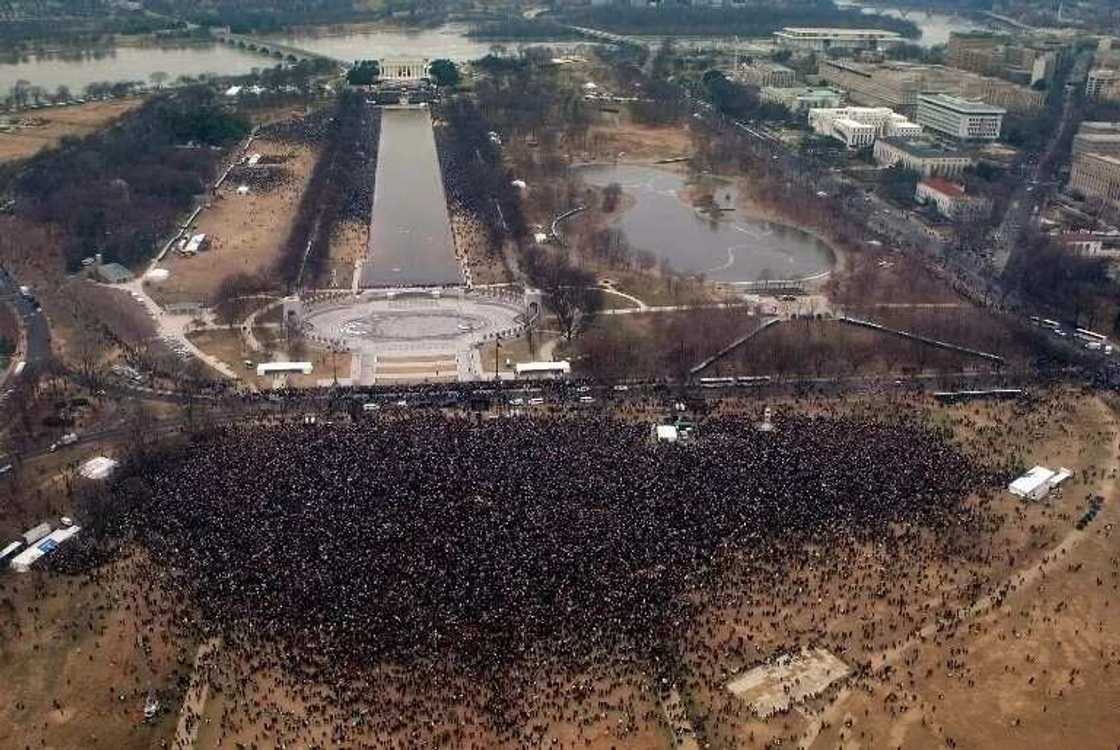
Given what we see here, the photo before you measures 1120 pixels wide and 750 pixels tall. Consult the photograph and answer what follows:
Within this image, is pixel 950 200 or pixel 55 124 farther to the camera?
pixel 55 124

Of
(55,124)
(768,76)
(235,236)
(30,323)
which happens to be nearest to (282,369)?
(30,323)

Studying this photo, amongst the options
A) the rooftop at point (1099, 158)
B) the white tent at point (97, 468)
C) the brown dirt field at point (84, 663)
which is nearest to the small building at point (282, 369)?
the white tent at point (97, 468)

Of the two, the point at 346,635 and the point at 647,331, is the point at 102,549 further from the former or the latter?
the point at 647,331

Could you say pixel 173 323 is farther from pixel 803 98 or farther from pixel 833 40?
pixel 833 40

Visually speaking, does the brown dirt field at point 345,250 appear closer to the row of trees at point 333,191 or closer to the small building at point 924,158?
the row of trees at point 333,191

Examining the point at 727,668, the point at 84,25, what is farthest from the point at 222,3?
the point at 727,668

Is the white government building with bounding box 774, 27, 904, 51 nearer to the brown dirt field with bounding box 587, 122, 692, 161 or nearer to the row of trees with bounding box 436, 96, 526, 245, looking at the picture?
the brown dirt field with bounding box 587, 122, 692, 161

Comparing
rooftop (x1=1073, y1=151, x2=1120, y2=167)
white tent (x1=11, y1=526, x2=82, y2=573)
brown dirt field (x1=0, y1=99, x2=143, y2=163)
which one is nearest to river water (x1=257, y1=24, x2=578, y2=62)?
Result: brown dirt field (x1=0, y1=99, x2=143, y2=163)
